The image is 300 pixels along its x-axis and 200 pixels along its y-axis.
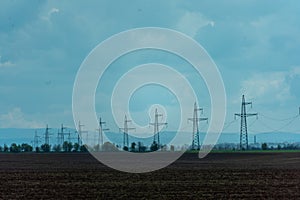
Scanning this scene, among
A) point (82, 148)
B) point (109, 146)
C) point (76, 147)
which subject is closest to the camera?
point (109, 146)

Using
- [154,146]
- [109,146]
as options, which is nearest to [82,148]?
[109,146]

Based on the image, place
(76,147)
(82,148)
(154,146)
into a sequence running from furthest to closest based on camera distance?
1. (76,147)
2. (82,148)
3. (154,146)

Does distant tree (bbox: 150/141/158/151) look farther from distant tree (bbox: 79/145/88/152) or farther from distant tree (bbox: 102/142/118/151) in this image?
distant tree (bbox: 79/145/88/152)

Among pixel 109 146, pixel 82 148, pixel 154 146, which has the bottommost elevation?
pixel 82 148

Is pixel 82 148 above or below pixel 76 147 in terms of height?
below

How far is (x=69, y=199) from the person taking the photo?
1029 inches

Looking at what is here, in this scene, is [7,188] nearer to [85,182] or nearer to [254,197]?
[85,182]

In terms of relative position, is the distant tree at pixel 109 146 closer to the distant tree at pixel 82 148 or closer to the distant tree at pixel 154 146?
the distant tree at pixel 82 148

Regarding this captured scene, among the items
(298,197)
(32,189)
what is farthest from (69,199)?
(298,197)

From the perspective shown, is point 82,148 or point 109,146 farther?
point 82,148

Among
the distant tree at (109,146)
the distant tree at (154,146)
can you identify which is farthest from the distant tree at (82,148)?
the distant tree at (154,146)

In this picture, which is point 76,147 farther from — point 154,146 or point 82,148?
point 154,146

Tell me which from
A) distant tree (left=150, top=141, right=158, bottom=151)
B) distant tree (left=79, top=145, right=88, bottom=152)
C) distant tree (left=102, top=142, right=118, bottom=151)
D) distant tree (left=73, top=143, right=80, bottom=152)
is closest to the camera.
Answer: distant tree (left=150, top=141, right=158, bottom=151)

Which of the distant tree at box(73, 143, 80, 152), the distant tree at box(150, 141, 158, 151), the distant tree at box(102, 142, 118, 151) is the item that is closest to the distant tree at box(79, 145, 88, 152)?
the distant tree at box(73, 143, 80, 152)
